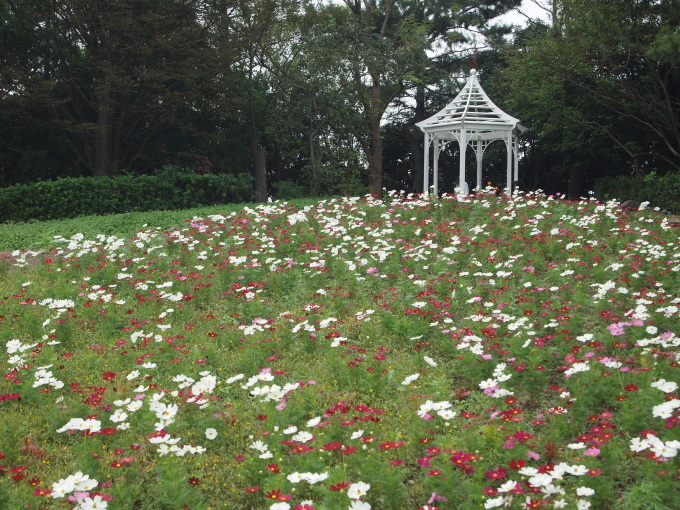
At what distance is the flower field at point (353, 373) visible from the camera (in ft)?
9.62

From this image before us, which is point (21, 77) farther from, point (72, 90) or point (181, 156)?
point (181, 156)

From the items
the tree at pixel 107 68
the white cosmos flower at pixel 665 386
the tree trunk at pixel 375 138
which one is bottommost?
the white cosmos flower at pixel 665 386

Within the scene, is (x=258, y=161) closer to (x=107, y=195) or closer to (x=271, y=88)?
(x=271, y=88)

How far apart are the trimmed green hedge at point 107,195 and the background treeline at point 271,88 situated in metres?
0.40

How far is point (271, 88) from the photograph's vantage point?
19.8 m

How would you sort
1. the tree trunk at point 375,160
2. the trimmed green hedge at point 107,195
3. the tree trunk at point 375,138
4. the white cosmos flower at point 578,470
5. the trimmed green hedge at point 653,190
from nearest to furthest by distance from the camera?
the white cosmos flower at point 578,470 < the trimmed green hedge at point 653,190 < the trimmed green hedge at point 107,195 < the tree trunk at point 375,138 < the tree trunk at point 375,160

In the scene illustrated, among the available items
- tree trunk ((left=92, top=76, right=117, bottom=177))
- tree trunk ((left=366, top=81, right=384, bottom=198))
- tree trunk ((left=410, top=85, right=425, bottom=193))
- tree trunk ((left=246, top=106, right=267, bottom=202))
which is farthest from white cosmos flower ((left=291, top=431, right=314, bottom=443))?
tree trunk ((left=410, top=85, right=425, bottom=193))

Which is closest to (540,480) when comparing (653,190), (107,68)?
(653,190)

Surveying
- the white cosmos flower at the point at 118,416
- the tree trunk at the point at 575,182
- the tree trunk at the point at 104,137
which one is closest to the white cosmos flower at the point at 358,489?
the white cosmos flower at the point at 118,416

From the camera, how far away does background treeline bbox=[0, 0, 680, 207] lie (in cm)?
1402

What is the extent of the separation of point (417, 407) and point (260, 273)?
11.3 ft

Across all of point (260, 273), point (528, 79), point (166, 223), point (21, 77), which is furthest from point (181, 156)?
point (260, 273)

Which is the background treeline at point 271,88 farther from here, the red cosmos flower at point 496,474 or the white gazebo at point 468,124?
the red cosmos flower at point 496,474

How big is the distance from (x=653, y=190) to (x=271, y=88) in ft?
38.5
